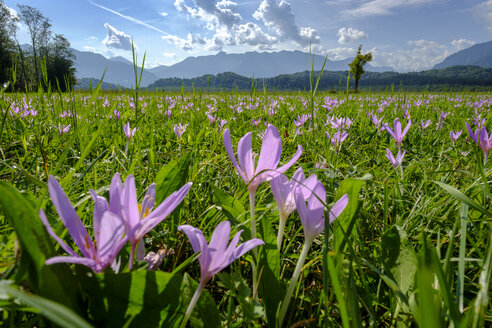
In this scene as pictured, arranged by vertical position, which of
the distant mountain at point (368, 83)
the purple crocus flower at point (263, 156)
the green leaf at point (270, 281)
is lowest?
the green leaf at point (270, 281)

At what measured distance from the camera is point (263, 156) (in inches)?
28.2

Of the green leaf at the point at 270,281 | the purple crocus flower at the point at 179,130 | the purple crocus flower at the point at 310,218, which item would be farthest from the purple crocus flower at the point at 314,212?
the purple crocus flower at the point at 179,130

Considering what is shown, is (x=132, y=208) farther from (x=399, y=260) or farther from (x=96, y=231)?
(x=399, y=260)

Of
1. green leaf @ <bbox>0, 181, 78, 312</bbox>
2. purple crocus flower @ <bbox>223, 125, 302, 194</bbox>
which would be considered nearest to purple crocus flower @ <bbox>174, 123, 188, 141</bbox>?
purple crocus flower @ <bbox>223, 125, 302, 194</bbox>

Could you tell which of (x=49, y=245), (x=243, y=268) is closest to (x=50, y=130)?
(x=243, y=268)

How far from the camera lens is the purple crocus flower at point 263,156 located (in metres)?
0.69

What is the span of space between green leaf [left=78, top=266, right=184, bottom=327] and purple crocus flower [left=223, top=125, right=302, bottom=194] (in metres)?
0.30

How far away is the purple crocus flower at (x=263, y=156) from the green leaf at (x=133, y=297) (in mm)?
300

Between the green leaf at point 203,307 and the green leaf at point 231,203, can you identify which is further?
the green leaf at point 231,203

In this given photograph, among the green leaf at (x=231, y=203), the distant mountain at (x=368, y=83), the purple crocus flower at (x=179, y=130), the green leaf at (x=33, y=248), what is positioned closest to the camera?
the green leaf at (x=33, y=248)

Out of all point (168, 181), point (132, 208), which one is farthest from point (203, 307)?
point (168, 181)

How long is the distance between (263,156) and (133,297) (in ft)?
1.31

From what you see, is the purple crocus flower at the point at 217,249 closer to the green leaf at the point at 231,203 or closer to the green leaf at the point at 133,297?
the green leaf at the point at 133,297

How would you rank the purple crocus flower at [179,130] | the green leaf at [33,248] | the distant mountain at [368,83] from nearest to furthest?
the green leaf at [33,248], the purple crocus flower at [179,130], the distant mountain at [368,83]
